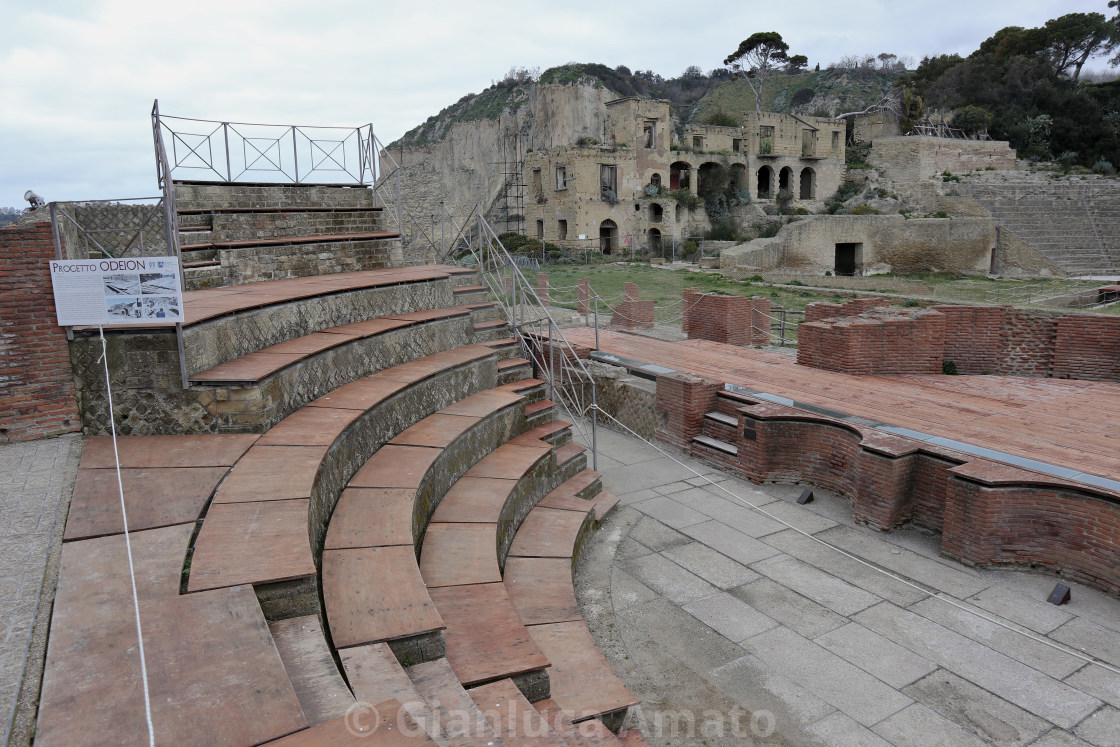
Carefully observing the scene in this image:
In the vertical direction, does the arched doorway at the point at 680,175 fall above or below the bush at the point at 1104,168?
above

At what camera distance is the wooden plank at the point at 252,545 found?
2.88 meters

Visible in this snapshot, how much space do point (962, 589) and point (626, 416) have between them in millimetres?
4773

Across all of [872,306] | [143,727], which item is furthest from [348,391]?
[872,306]

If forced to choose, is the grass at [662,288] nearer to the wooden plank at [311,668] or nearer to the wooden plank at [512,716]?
the wooden plank at [512,716]

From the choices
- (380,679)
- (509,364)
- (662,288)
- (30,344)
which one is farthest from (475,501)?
(662,288)

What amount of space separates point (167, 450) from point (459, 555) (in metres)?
1.85

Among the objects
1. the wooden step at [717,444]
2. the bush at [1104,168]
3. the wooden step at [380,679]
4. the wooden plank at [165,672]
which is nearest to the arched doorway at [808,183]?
the bush at [1104,168]

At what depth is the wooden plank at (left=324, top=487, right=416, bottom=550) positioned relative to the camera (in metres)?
3.77

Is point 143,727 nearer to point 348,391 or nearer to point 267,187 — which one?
point 348,391

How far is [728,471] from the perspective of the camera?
7.69 meters

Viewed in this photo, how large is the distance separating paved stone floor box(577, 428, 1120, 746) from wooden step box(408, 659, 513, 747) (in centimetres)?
137

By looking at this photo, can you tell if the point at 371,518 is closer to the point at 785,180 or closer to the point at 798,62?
the point at 785,180

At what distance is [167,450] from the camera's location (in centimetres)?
418

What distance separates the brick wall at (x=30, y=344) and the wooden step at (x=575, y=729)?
3.59 meters
